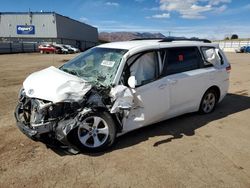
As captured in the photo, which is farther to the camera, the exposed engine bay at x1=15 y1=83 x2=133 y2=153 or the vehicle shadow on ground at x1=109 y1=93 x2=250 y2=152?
the vehicle shadow on ground at x1=109 y1=93 x2=250 y2=152

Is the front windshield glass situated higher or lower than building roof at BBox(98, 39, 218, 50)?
lower

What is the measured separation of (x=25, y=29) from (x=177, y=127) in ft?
186

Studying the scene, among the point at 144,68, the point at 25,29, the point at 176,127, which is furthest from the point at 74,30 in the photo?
the point at 144,68

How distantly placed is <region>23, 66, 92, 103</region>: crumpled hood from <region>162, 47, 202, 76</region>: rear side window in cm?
173

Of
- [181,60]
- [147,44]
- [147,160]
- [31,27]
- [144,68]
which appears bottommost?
[147,160]

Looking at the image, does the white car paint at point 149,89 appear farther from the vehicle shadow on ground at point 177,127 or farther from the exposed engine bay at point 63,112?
the vehicle shadow on ground at point 177,127

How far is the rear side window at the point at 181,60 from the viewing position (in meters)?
5.29

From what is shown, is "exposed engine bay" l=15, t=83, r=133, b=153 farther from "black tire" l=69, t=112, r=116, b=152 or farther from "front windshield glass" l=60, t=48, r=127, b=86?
"front windshield glass" l=60, t=48, r=127, b=86

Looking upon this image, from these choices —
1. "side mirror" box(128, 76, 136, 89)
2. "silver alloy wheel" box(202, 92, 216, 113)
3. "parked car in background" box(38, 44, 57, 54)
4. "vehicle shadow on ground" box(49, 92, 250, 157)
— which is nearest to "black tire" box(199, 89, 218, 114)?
"silver alloy wheel" box(202, 92, 216, 113)

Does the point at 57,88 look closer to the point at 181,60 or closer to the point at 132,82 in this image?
the point at 132,82

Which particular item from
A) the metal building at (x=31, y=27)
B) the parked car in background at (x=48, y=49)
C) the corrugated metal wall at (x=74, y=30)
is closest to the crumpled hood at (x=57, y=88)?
the parked car in background at (x=48, y=49)

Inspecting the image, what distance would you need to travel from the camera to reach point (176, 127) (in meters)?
5.55

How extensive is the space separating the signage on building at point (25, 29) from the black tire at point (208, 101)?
55663mm

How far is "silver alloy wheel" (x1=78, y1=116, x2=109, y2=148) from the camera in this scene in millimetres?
4250
